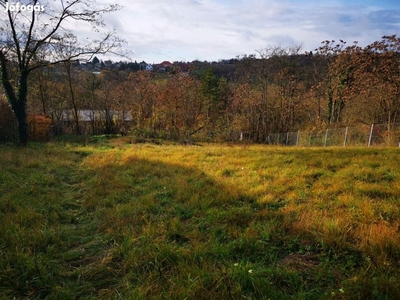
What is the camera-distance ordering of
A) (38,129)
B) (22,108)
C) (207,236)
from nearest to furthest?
(207,236), (22,108), (38,129)

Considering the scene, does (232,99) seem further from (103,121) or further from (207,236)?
(207,236)

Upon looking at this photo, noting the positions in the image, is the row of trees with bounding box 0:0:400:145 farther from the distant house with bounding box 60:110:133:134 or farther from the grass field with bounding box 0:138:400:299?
the grass field with bounding box 0:138:400:299

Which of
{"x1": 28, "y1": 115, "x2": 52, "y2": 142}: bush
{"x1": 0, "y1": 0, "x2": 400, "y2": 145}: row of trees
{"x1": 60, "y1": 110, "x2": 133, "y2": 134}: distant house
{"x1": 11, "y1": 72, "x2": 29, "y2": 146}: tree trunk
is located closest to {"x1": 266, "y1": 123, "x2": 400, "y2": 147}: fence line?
{"x1": 0, "y1": 0, "x2": 400, "y2": 145}: row of trees

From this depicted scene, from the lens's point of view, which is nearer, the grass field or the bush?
the grass field

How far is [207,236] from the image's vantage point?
340 cm

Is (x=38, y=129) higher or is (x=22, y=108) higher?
(x=22, y=108)

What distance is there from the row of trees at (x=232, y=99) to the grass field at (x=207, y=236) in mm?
15943

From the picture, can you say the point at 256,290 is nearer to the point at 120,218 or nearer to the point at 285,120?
the point at 120,218

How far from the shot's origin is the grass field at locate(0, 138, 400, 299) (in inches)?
91.6

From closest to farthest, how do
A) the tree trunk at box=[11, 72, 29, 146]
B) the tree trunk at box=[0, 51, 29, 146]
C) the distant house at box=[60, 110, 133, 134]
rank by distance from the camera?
1. the tree trunk at box=[0, 51, 29, 146]
2. the tree trunk at box=[11, 72, 29, 146]
3. the distant house at box=[60, 110, 133, 134]

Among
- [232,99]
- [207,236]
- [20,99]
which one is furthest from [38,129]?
[232,99]

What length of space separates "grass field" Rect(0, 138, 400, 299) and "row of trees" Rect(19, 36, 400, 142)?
1594 cm

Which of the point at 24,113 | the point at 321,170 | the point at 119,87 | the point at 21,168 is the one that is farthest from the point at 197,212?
the point at 119,87

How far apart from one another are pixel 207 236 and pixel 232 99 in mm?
29284
